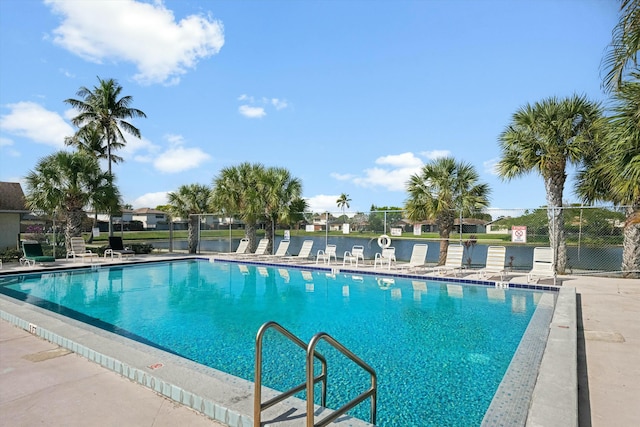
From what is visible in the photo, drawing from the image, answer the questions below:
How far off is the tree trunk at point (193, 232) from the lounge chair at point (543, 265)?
47.6 feet

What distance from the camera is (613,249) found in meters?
11.5

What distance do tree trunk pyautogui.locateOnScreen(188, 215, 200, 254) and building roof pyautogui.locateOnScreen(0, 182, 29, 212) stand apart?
710cm

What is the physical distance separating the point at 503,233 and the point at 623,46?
7770 millimetres

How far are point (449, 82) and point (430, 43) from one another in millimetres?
2056

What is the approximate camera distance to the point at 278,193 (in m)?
16.8

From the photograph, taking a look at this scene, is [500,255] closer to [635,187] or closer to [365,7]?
[635,187]

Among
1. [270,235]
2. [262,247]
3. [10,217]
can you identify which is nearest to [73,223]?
[10,217]

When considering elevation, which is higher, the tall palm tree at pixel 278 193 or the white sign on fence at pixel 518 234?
the tall palm tree at pixel 278 193

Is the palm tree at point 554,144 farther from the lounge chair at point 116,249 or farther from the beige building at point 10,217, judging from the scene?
the beige building at point 10,217

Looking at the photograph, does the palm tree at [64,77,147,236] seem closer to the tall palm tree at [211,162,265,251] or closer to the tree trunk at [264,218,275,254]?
the tall palm tree at [211,162,265,251]

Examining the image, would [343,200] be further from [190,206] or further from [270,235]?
[270,235]

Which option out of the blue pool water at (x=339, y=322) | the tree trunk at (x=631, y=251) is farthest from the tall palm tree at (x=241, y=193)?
the tree trunk at (x=631, y=251)

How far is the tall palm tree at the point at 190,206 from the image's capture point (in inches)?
727

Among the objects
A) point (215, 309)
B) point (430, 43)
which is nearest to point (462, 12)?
point (430, 43)
